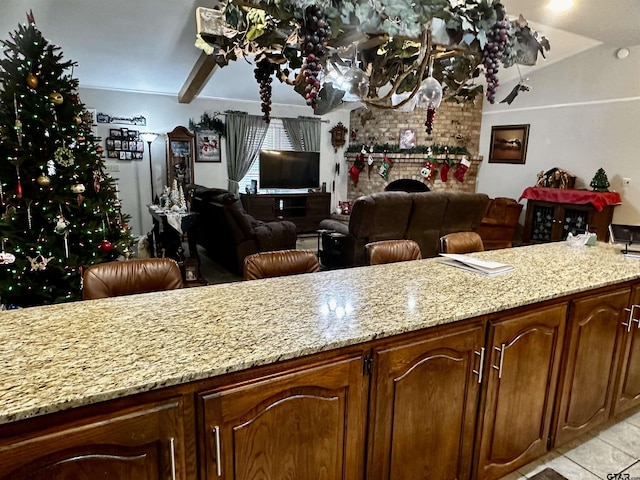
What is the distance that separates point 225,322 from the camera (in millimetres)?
1286

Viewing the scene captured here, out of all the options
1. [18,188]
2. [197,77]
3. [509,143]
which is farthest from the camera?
[509,143]

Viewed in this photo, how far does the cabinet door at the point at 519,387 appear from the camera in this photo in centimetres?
153

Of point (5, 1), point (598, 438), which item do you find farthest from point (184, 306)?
point (5, 1)

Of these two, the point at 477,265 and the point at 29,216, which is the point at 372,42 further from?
the point at 29,216

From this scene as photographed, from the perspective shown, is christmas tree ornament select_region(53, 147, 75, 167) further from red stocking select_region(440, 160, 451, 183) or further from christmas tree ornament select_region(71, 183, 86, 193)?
red stocking select_region(440, 160, 451, 183)

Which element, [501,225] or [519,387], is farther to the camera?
[501,225]

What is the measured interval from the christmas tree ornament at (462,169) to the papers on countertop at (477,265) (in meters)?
6.04

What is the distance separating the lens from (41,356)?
1.04 metres

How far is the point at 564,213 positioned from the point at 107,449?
669 cm

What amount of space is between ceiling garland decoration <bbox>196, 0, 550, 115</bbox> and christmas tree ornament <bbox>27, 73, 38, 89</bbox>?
1.96 metres

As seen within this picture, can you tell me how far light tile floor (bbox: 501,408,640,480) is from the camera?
1903 millimetres

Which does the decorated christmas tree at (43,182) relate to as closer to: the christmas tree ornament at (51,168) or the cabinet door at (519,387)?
the christmas tree ornament at (51,168)

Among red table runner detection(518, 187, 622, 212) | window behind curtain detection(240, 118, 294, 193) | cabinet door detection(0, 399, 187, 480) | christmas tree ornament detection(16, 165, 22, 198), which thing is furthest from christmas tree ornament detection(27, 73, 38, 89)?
red table runner detection(518, 187, 622, 212)

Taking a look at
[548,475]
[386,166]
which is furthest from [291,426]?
[386,166]
